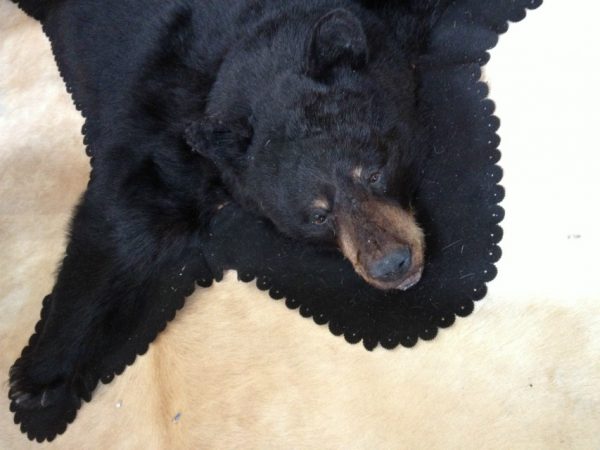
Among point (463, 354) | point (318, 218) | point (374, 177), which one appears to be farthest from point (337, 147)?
point (463, 354)

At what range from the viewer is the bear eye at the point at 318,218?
2.13 metres

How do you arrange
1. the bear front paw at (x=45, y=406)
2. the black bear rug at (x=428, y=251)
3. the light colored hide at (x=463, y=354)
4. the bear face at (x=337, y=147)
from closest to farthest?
1. the light colored hide at (x=463, y=354)
2. the bear face at (x=337, y=147)
3. the black bear rug at (x=428, y=251)
4. the bear front paw at (x=45, y=406)

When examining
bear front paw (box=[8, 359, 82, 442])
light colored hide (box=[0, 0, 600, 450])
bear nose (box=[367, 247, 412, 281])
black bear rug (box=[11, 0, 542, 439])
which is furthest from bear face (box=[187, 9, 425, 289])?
bear front paw (box=[8, 359, 82, 442])

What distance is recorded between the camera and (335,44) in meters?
2.07

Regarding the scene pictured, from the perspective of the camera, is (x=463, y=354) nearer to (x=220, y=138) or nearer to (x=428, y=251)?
(x=428, y=251)

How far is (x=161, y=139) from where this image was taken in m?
2.53

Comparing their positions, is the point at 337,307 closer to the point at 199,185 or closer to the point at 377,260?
the point at 377,260

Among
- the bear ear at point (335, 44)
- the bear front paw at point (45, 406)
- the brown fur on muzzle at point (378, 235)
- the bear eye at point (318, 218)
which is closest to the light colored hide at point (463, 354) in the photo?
the bear front paw at point (45, 406)

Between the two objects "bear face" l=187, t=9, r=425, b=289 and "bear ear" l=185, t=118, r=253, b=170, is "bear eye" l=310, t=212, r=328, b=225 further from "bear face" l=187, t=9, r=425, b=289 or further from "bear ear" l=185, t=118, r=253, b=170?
"bear ear" l=185, t=118, r=253, b=170

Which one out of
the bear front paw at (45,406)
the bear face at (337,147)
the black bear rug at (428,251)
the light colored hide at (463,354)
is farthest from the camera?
the bear front paw at (45,406)

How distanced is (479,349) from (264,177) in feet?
2.92

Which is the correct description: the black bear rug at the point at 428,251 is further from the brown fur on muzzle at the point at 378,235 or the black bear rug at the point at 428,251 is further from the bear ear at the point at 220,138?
the bear ear at the point at 220,138

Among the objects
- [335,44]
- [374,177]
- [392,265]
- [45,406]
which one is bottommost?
[45,406]

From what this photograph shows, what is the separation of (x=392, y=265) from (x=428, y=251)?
0.30 metres
